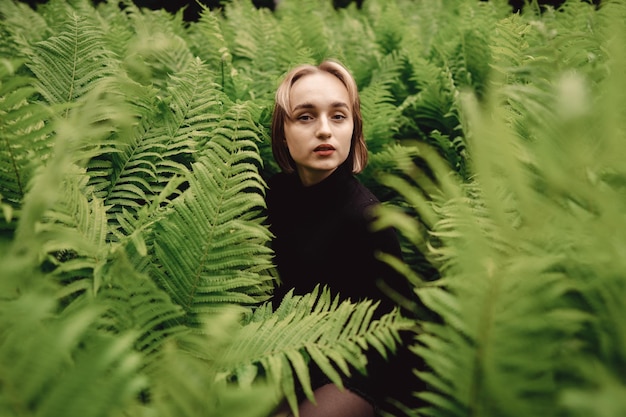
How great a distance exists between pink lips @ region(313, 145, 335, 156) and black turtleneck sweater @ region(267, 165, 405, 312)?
0.25 ft

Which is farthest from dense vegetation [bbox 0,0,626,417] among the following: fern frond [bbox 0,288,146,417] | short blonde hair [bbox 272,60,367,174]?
short blonde hair [bbox 272,60,367,174]

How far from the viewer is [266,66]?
7.15ft

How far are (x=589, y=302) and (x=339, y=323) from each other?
0.47 meters

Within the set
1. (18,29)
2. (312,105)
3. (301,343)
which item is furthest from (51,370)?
(18,29)

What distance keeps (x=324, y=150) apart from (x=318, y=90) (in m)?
0.18

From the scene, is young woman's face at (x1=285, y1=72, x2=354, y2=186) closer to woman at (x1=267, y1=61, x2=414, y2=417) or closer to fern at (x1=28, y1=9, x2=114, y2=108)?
woman at (x1=267, y1=61, x2=414, y2=417)

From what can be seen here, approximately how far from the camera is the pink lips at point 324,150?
3.94ft

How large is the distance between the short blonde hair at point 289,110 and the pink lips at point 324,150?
0.11 meters

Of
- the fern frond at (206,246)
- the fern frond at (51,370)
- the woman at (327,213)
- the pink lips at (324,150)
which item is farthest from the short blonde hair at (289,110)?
the fern frond at (51,370)

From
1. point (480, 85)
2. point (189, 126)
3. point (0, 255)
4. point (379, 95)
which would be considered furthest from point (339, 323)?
point (480, 85)

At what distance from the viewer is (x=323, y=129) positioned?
1.18 m

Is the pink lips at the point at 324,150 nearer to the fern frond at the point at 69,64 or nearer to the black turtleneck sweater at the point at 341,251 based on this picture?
the black turtleneck sweater at the point at 341,251

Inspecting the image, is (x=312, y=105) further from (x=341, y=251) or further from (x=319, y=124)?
(x=341, y=251)

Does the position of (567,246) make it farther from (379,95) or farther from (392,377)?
(379,95)
